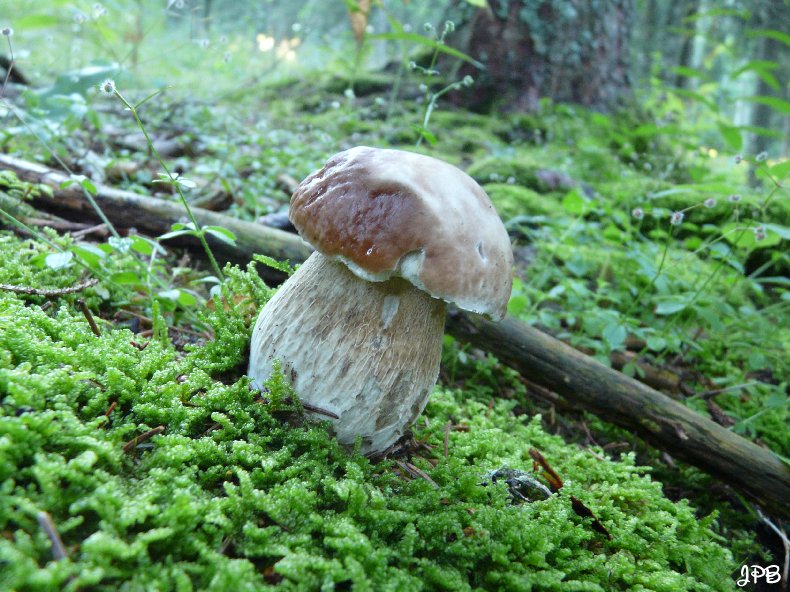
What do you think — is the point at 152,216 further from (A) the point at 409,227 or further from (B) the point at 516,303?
(B) the point at 516,303

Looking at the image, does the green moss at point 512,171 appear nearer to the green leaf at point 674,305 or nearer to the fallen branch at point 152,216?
the green leaf at point 674,305

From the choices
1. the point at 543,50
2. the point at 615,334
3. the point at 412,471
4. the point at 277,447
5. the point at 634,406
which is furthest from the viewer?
the point at 543,50

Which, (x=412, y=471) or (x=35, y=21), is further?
(x=35, y=21)

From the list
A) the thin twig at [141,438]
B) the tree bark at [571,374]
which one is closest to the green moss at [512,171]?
the tree bark at [571,374]

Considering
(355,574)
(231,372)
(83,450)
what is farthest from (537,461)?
(83,450)

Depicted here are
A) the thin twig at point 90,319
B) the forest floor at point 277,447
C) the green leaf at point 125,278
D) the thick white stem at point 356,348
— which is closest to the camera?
the forest floor at point 277,447

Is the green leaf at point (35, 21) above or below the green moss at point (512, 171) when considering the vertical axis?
above

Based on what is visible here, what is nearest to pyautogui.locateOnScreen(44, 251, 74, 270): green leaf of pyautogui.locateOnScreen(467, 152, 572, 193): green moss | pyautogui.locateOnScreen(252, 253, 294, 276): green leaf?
pyautogui.locateOnScreen(252, 253, 294, 276): green leaf

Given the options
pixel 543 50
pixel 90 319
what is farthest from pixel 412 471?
pixel 543 50

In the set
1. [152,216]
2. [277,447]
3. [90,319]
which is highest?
[152,216]
